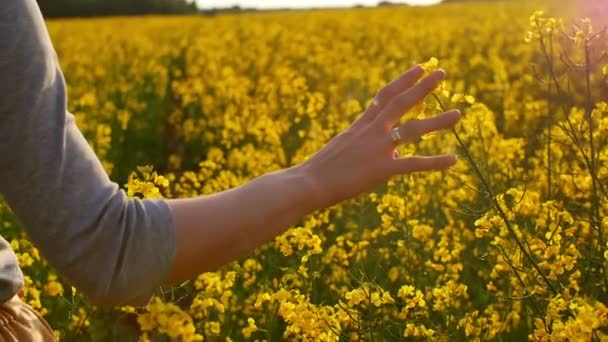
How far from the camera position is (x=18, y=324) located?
1.63 m

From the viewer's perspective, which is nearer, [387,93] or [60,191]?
[60,191]

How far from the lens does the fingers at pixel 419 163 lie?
1459 millimetres

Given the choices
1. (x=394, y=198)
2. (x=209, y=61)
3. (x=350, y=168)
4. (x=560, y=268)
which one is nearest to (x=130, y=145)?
(x=209, y=61)

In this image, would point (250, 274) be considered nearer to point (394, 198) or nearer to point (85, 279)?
point (394, 198)

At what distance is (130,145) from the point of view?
26.2 feet

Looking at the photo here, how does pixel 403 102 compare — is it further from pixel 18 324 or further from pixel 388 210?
pixel 388 210

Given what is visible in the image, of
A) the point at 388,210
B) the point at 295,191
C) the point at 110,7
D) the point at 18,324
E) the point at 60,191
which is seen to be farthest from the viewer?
the point at 110,7

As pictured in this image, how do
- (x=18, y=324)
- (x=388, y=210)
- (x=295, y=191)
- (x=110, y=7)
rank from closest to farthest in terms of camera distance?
(x=295, y=191)
(x=18, y=324)
(x=388, y=210)
(x=110, y=7)

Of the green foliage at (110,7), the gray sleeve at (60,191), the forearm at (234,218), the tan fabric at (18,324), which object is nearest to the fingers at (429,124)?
the forearm at (234,218)

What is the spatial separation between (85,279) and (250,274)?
2382 millimetres

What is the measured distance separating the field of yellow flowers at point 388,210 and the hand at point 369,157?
0.83ft

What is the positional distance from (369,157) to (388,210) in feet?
6.98

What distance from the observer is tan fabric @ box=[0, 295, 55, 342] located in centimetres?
159

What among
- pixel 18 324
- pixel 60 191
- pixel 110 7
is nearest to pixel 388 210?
pixel 18 324
